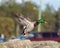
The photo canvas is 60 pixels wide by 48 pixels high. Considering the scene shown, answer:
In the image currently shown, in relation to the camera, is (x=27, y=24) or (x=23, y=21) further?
(x=23, y=21)

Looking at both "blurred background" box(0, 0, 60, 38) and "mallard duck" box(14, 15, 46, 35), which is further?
"blurred background" box(0, 0, 60, 38)

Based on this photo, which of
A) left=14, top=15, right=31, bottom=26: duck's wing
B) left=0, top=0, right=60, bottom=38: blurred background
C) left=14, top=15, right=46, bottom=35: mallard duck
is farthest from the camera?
left=0, top=0, right=60, bottom=38: blurred background

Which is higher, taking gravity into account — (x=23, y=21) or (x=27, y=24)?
(x=23, y=21)

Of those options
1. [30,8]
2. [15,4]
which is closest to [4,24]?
[30,8]

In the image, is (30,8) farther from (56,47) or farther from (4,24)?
(56,47)

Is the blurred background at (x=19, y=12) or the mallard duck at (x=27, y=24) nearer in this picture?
the mallard duck at (x=27, y=24)

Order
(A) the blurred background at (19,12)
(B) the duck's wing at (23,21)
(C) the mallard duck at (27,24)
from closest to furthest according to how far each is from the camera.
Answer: (C) the mallard duck at (27,24)
(B) the duck's wing at (23,21)
(A) the blurred background at (19,12)

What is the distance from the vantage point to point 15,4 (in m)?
53.2

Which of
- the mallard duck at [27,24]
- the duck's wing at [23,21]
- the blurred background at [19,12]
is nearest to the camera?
the mallard duck at [27,24]

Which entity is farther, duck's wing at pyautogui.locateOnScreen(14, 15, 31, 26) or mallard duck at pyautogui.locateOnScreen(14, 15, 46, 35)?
duck's wing at pyautogui.locateOnScreen(14, 15, 31, 26)

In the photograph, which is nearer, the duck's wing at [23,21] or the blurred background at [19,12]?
the duck's wing at [23,21]

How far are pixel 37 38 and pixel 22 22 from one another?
15.4 m

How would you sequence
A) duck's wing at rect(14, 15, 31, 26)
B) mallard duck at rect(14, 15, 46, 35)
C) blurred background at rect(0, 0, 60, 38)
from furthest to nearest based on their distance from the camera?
blurred background at rect(0, 0, 60, 38)
duck's wing at rect(14, 15, 31, 26)
mallard duck at rect(14, 15, 46, 35)

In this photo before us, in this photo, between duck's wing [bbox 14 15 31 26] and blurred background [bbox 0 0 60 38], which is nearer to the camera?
duck's wing [bbox 14 15 31 26]
